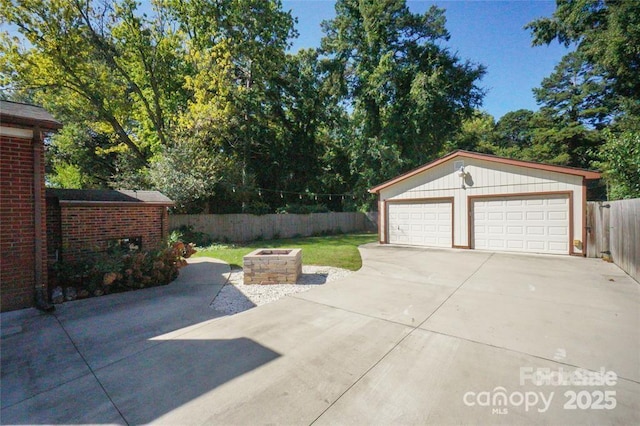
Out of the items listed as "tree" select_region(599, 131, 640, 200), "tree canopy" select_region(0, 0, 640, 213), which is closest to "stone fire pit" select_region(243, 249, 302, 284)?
"tree canopy" select_region(0, 0, 640, 213)

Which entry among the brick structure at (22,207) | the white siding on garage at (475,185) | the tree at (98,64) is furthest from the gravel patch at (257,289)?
the tree at (98,64)

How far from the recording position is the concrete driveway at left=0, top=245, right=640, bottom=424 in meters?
2.26

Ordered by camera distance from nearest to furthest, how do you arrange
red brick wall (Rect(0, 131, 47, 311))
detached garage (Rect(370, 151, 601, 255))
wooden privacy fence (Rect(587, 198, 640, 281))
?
red brick wall (Rect(0, 131, 47, 311)) → wooden privacy fence (Rect(587, 198, 640, 281)) → detached garage (Rect(370, 151, 601, 255))

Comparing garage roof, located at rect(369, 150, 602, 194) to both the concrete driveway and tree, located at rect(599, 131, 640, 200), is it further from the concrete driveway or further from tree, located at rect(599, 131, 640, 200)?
the concrete driveway

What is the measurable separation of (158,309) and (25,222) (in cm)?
260

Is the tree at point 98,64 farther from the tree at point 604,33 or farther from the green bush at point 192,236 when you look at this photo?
the tree at point 604,33

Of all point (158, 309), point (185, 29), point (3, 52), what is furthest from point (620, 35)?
point (3, 52)

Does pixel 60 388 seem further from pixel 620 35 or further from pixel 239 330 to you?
pixel 620 35

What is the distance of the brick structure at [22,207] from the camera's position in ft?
14.5

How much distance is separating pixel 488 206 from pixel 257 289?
29.3 feet

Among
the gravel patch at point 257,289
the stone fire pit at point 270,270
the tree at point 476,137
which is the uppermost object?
the tree at point 476,137

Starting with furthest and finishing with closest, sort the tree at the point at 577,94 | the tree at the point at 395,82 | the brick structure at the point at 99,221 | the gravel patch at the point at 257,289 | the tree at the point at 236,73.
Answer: the tree at the point at 577,94 < the tree at the point at 395,82 < the tree at the point at 236,73 < the brick structure at the point at 99,221 < the gravel patch at the point at 257,289

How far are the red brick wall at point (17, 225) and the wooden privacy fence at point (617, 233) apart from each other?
1120 cm

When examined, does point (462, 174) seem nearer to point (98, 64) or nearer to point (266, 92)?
point (266, 92)
